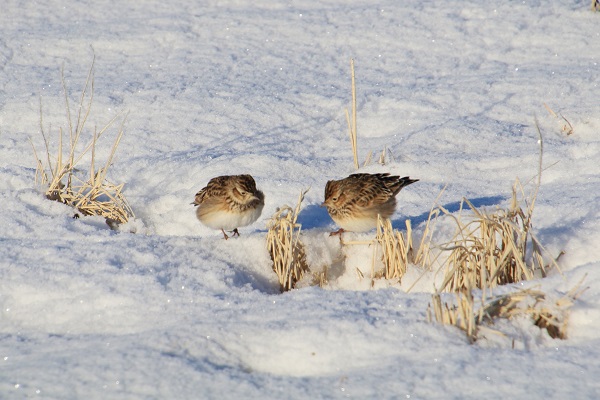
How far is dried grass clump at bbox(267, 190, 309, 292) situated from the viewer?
16.7 ft

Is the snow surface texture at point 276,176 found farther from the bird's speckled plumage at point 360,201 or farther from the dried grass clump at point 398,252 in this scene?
the bird's speckled plumage at point 360,201

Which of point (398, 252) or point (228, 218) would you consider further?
point (228, 218)

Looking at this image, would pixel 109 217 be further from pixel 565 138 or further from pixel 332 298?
pixel 565 138

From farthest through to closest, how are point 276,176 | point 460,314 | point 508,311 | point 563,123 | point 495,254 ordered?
point 563,123, point 276,176, point 495,254, point 508,311, point 460,314

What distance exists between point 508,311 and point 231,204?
2.23 metres

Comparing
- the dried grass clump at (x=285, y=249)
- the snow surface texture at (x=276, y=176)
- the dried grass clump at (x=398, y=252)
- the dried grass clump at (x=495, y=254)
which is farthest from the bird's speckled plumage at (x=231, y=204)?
the dried grass clump at (x=495, y=254)

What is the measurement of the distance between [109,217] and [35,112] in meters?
2.42

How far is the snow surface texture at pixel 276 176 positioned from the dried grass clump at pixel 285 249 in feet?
0.33

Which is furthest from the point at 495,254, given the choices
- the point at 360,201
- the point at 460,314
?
the point at 360,201

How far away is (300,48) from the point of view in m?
9.28

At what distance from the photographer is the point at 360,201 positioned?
5.52m

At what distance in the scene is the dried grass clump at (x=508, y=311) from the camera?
12.0 ft

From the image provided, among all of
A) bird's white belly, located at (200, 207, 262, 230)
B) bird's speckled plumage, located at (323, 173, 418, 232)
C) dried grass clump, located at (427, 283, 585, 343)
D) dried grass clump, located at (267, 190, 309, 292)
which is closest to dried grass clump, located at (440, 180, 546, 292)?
dried grass clump, located at (427, 283, 585, 343)

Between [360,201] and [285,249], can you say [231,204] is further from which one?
[360,201]
